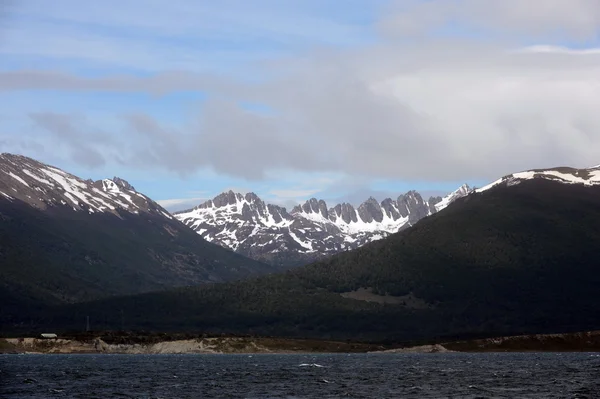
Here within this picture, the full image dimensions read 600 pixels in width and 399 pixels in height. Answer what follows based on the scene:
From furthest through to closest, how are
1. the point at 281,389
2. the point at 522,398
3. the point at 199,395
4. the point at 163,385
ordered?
the point at 163,385 → the point at 281,389 → the point at 199,395 → the point at 522,398

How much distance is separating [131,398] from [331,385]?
48.5 meters

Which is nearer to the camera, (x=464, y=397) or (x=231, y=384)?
Answer: (x=464, y=397)

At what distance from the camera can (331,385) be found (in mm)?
190125

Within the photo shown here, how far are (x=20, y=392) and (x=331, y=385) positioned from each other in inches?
2338

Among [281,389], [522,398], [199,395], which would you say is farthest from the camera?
[281,389]

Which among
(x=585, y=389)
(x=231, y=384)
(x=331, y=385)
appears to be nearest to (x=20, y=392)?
(x=231, y=384)

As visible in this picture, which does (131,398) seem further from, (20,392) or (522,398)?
(522,398)

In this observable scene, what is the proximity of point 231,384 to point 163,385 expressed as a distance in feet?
45.5

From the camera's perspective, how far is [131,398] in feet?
510

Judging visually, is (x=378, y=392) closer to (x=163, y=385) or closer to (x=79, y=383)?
(x=163, y=385)

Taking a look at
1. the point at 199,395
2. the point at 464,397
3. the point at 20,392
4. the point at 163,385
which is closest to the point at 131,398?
the point at 199,395

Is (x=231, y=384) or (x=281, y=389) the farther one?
(x=231, y=384)

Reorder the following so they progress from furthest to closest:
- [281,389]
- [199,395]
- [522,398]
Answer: [281,389] → [199,395] → [522,398]

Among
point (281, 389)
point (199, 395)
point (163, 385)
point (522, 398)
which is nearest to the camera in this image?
point (522, 398)
